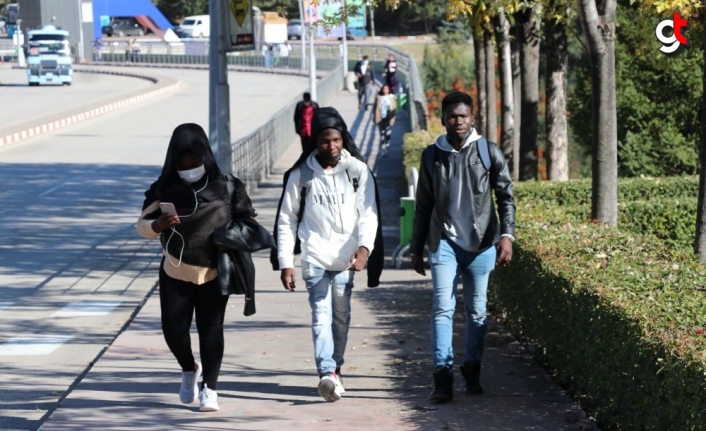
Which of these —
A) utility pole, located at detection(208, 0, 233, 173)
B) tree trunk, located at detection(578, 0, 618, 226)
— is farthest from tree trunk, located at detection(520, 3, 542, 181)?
tree trunk, located at detection(578, 0, 618, 226)

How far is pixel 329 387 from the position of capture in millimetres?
6805

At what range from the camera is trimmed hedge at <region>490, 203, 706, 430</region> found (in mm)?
4918

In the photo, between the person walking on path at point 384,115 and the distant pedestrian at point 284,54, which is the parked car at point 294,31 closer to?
the distant pedestrian at point 284,54

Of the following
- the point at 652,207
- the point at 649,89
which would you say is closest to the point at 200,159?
the point at 652,207

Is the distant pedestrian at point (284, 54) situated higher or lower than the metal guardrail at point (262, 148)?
higher

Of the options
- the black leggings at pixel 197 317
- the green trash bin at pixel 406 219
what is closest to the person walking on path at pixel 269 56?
the green trash bin at pixel 406 219

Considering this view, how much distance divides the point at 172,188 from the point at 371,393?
5.45 ft

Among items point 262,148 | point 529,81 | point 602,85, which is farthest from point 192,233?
point 262,148

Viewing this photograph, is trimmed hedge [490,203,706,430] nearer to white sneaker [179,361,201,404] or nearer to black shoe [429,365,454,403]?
black shoe [429,365,454,403]

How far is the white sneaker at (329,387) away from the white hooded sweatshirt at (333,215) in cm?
57

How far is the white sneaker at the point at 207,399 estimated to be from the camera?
22.1ft

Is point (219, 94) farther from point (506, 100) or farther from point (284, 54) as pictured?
point (284, 54)

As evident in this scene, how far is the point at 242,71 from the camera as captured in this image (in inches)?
2638

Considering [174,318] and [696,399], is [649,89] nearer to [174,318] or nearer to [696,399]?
[174,318]
